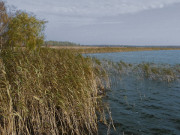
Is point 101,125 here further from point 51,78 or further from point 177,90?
point 177,90

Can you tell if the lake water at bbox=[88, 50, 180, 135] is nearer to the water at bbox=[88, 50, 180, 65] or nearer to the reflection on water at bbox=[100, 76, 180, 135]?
the reflection on water at bbox=[100, 76, 180, 135]

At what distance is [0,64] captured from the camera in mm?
4863

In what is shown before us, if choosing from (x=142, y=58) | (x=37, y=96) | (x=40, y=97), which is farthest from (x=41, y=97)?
(x=142, y=58)

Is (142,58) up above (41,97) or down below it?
above

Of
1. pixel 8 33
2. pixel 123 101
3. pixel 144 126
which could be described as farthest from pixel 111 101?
pixel 8 33

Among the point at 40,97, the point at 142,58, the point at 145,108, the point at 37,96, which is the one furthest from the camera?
the point at 142,58

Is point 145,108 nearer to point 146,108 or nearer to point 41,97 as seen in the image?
point 146,108

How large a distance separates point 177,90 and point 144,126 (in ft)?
26.6

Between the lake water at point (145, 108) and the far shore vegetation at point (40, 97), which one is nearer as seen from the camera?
the far shore vegetation at point (40, 97)

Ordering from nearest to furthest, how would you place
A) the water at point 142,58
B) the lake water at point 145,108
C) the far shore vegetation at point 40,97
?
the far shore vegetation at point 40,97 < the lake water at point 145,108 < the water at point 142,58

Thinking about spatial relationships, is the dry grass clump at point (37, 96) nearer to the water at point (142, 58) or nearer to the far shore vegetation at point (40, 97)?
the far shore vegetation at point (40, 97)

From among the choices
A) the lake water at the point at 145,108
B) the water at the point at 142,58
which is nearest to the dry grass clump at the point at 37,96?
the lake water at the point at 145,108

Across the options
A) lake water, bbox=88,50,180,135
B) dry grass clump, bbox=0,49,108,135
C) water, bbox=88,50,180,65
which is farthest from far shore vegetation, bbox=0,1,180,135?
water, bbox=88,50,180,65

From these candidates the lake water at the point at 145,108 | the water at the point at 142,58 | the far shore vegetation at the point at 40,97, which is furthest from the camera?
the water at the point at 142,58
